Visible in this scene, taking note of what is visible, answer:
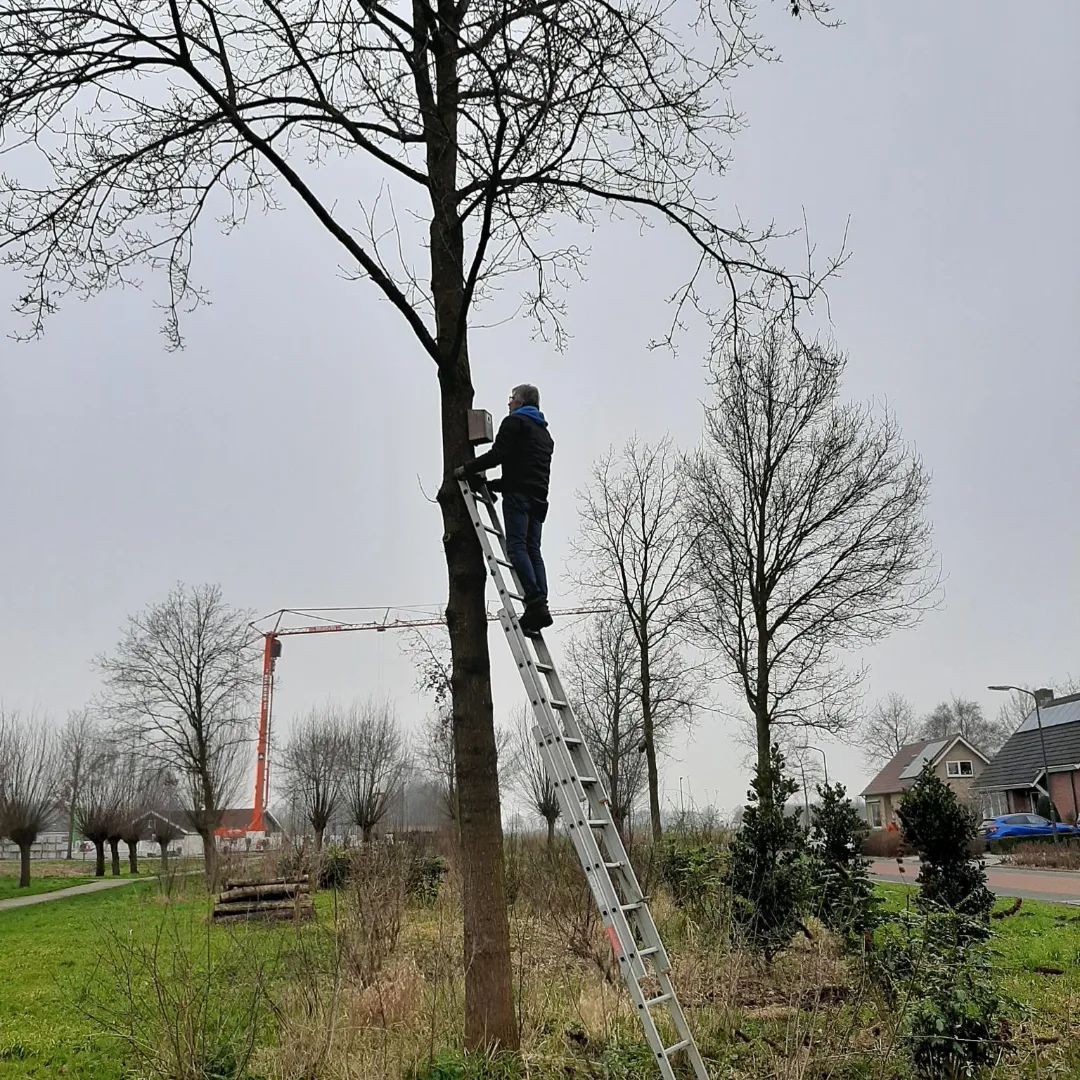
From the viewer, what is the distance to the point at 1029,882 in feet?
66.8

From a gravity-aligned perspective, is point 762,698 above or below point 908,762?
above

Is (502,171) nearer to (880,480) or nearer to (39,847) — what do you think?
(880,480)

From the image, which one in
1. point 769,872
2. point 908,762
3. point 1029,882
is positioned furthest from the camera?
point 908,762

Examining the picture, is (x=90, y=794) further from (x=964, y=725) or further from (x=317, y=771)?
(x=964, y=725)

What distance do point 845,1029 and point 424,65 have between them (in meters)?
6.69

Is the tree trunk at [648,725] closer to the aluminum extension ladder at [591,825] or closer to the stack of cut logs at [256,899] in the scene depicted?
the stack of cut logs at [256,899]

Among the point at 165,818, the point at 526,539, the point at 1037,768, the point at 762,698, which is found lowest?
the point at 165,818

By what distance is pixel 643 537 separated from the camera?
2194cm

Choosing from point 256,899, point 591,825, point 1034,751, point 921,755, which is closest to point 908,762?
point 921,755

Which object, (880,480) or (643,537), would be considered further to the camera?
(643,537)

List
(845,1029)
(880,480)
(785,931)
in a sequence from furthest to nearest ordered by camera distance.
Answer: (880,480) < (785,931) < (845,1029)

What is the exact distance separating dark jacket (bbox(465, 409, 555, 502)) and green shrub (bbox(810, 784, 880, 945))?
4599 millimetres

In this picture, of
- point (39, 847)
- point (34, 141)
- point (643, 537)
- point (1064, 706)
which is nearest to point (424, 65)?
point (34, 141)

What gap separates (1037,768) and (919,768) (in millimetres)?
11807
